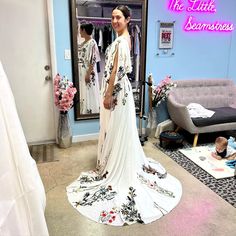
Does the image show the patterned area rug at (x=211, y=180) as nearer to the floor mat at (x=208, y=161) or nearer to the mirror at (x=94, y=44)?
the floor mat at (x=208, y=161)

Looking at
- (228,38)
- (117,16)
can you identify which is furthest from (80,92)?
(228,38)

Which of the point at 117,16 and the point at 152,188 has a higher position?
the point at 117,16

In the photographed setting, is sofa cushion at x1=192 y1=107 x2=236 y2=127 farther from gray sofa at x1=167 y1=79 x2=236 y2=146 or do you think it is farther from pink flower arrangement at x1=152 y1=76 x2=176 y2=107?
pink flower arrangement at x1=152 y1=76 x2=176 y2=107

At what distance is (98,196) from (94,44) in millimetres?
1938

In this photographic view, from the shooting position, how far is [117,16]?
223cm

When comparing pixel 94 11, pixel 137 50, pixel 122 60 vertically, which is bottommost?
pixel 122 60

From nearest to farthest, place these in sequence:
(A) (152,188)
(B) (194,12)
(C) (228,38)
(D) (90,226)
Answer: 1. (D) (90,226)
2. (A) (152,188)
3. (B) (194,12)
4. (C) (228,38)

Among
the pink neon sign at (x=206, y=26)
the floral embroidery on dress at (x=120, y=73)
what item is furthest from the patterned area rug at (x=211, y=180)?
the pink neon sign at (x=206, y=26)

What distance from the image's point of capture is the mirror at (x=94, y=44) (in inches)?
124

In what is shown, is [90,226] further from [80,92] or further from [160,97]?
[160,97]

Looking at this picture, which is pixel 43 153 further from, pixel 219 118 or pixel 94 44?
pixel 219 118

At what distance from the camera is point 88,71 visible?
3332 mm

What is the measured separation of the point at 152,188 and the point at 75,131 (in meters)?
1.57

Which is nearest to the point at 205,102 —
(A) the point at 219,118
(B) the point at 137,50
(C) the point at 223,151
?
(A) the point at 219,118
